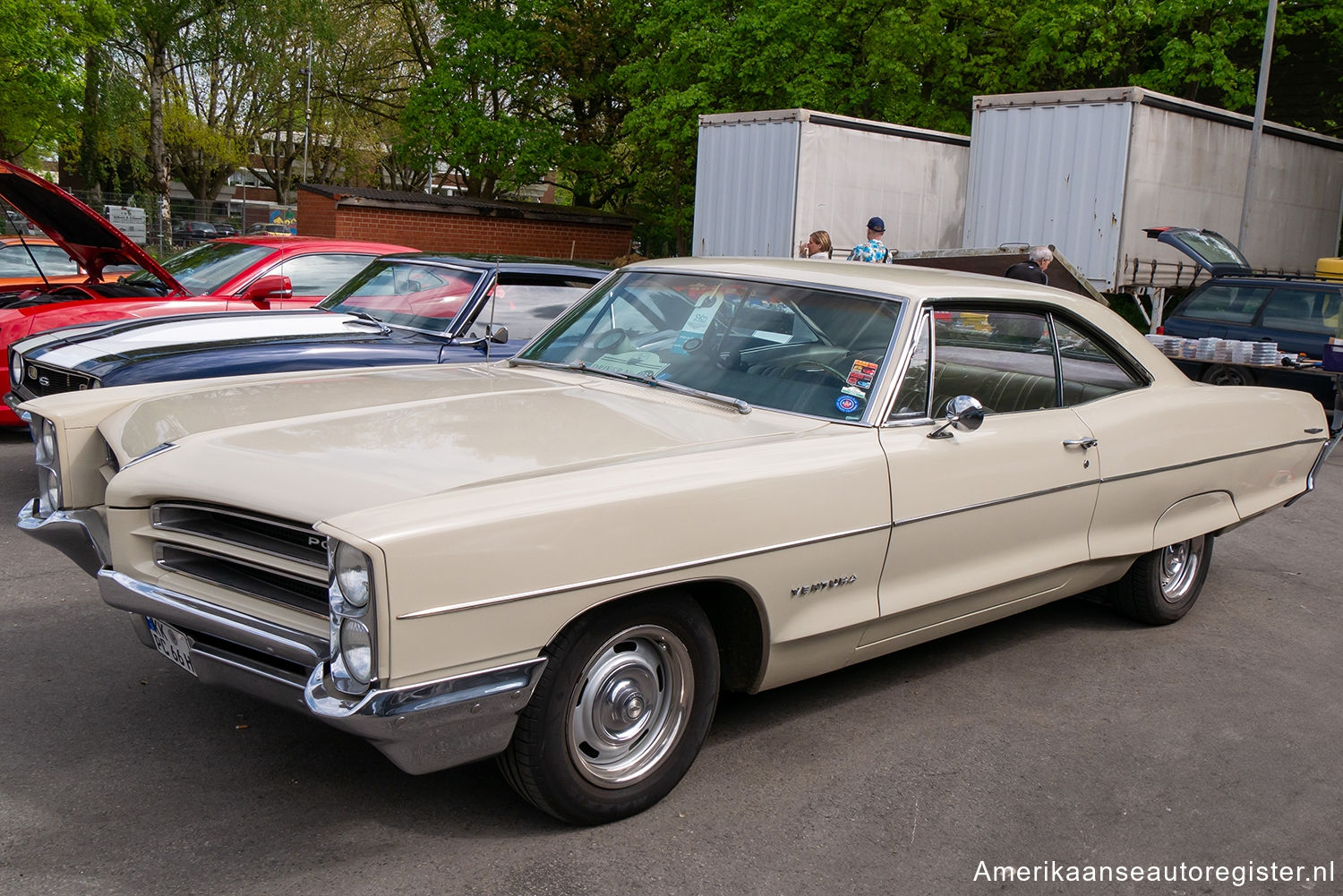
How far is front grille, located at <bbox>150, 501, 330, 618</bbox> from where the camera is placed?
10.2 feet

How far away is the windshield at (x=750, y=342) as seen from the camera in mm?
4137

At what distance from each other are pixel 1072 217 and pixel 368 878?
1450 cm

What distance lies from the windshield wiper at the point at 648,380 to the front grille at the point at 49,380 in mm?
2604

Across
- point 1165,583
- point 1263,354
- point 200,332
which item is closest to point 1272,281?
point 1263,354

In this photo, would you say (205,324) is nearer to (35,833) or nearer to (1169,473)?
(35,833)

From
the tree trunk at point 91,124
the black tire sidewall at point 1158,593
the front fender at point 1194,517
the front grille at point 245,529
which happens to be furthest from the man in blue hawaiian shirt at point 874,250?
the tree trunk at point 91,124

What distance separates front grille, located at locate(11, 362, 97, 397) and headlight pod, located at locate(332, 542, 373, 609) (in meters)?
3.86

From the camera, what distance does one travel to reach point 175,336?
6777 millimetres

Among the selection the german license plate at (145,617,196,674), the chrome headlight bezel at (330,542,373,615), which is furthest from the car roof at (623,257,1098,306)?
the german license plate at (145,617,196,674)

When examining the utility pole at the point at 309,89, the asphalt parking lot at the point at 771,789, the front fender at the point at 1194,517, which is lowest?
the asphalt parking lot at the point at 771,789

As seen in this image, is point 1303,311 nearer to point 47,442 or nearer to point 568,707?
point 568,707

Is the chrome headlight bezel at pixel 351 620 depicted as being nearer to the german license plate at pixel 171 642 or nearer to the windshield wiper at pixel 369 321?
the german license plate at pixel 171 642

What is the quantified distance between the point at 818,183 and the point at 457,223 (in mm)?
11063

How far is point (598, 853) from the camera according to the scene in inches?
127
